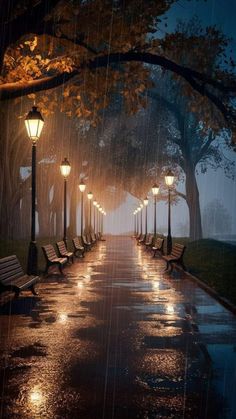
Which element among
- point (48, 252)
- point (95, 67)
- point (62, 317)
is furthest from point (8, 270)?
point (48, 252)

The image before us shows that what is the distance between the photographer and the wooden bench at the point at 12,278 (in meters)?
10.9

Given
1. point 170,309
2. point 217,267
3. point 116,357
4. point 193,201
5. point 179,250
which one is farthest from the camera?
point 193,201

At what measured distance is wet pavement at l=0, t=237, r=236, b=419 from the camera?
17.8ft

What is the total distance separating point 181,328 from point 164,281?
25.1 ft

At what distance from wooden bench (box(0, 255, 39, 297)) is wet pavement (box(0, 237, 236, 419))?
41cm

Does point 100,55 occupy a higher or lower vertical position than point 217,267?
higher

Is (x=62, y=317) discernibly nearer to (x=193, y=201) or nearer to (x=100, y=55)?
(x=100, y=55)

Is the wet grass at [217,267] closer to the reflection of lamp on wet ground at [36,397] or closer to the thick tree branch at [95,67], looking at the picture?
the thick tree branch at [95,67]

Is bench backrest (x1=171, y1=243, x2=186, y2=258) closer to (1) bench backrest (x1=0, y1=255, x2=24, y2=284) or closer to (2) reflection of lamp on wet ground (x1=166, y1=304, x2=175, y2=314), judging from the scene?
(2) reflection of lamp on wet ground (x1=166, y1=304, x2=175, y2=314)

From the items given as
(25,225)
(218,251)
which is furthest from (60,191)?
(218,251)

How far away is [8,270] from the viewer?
460 inches

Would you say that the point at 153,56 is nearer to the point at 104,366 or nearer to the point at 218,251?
the point at 104,366

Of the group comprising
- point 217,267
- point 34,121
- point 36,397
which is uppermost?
point 34,121

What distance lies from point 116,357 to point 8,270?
497 cm
